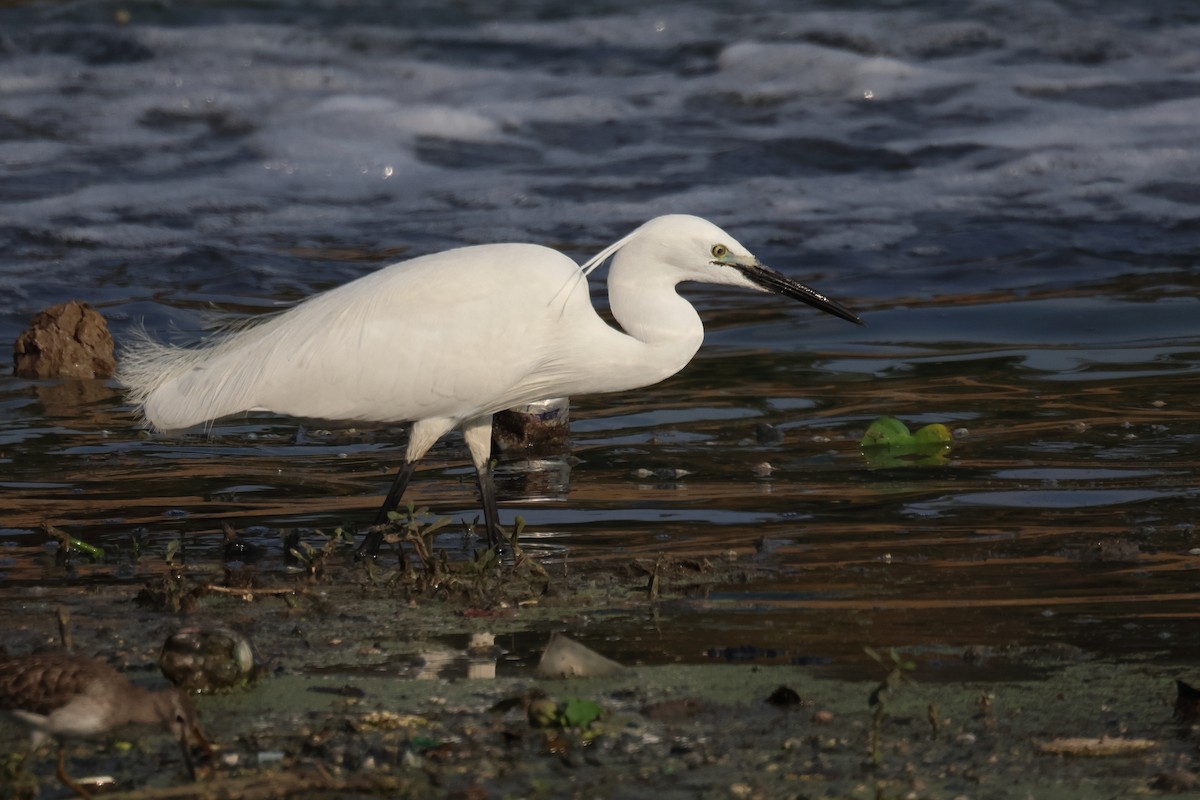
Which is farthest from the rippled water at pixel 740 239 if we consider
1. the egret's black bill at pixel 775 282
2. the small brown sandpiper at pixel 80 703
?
the small brown sandpiper at pixel 80 703

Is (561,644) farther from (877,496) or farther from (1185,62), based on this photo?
(1185,62)

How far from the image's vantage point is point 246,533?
5.42 m

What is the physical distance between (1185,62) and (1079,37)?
1522 millimetres

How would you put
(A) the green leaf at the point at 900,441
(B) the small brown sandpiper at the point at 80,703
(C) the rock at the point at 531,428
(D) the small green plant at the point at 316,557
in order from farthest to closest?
(C) the rock at the point at 531,428, (A) the green leaf at the point at 900,441, (D) the small green plant at the point at 316,557, (B) the small brown sandpiper at the point at 80,703

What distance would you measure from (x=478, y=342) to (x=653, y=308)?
2.01ft

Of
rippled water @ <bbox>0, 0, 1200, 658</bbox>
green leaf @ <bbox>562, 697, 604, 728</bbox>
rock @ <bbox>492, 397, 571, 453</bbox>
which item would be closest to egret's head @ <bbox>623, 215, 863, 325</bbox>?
rippled water @ <bbox>0, 0, 1200, 658</bbox>

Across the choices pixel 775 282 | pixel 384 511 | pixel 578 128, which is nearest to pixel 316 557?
pixel 384 511

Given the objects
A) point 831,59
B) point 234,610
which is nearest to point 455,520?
point 234,610

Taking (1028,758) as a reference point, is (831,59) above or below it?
above

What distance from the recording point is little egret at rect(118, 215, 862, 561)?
5.46 m

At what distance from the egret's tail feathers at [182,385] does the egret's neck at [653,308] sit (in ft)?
4.37

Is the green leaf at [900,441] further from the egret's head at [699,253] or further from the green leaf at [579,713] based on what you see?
the green leaf at [579,713]

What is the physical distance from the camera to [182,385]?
583 centimetres

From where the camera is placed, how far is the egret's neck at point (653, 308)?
5.57m
